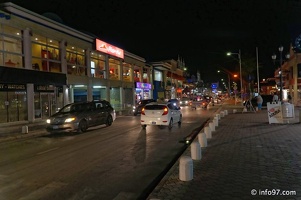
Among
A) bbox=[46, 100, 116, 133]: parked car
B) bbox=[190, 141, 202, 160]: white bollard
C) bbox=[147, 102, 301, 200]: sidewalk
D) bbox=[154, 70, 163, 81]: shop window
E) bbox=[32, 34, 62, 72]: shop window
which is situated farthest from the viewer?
bbox=[154, 70, 163, 81]: shop window

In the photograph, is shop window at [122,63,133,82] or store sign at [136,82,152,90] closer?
shop window at [122,63,133,82]

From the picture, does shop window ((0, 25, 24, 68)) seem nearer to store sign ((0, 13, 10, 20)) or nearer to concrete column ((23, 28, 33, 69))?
concrete column ((23, 28, 33, 69))

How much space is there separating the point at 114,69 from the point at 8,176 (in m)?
37.4

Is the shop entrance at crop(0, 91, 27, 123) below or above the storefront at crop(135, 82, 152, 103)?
below

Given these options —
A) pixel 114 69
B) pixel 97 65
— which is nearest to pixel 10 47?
pixel 97 65

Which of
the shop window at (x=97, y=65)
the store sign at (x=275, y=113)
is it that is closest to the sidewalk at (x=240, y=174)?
the store sign at (x=275, y=113)

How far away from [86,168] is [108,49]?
32.1 metres

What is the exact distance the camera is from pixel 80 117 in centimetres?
1834

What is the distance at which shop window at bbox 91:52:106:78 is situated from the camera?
125ft

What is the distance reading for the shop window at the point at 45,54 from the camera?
2764cm

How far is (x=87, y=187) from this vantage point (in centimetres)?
711

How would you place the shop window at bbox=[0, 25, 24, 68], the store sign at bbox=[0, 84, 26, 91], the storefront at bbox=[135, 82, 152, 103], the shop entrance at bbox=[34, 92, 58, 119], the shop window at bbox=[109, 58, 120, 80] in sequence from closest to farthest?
the store sign at bbox=[0, 84, 26, 91] < the shop window at bbox=[0, 25, 24, 68] < the shop entrance at bbox=[34, 92, 58, 119] < the shop window at bbox=[109, 58, 120, 80] < the storefront at bbox=[135, 82, 152, 103]

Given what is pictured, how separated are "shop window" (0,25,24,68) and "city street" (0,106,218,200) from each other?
12.0 m

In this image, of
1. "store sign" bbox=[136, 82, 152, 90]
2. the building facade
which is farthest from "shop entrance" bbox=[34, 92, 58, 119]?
"store sign" bbox=[136, 82, 152, 90]
